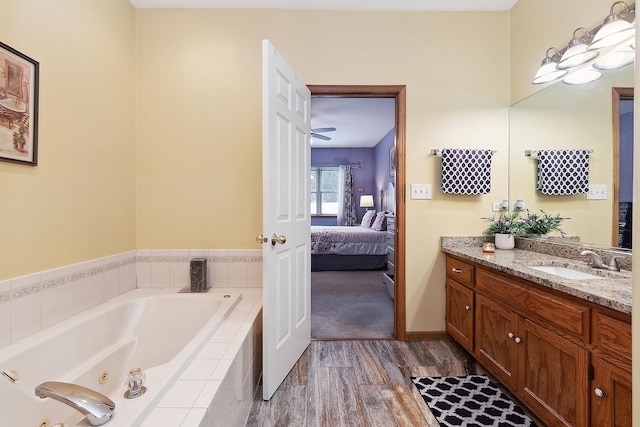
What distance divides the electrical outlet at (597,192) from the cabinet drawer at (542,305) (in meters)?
0.77

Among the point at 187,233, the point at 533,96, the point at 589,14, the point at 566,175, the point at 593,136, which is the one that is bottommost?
the point at 187,233

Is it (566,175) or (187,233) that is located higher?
(566,175)

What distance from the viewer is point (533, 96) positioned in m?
2.14

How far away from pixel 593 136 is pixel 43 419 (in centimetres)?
305

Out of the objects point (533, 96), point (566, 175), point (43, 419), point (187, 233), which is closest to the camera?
point (43, 419)

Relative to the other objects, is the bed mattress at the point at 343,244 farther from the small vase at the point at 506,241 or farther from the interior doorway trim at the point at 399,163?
the small vase at the point at 506,241

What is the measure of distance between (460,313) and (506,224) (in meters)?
0.80

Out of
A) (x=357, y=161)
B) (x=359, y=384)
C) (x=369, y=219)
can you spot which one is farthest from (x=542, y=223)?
(x=357, y=161)

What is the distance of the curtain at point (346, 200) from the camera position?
740 cm

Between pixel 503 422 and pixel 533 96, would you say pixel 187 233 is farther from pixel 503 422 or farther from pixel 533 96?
pixel 533 96

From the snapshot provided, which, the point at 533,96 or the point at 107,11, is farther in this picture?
the point at 533,96

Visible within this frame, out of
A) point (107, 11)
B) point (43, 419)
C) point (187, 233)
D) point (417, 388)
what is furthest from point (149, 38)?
point (417, 388)

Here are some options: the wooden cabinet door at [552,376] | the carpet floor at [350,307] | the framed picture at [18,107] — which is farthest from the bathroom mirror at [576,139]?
the framed picture at [18,107]

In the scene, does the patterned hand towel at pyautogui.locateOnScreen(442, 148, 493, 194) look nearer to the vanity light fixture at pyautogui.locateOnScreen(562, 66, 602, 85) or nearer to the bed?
the vanity light fixture at pyautogui.locateOnScreen(562, 66, 602, 85)
